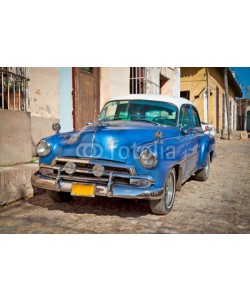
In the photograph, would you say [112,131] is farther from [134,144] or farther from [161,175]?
[161,175]

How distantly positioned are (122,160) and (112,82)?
7203mm

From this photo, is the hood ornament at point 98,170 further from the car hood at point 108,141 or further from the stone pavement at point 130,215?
the stone pavement at point 130,215

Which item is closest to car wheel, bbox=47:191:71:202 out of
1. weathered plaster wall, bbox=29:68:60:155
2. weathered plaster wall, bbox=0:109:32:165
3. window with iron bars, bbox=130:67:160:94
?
weathered plaster wall, bbox=0:109:32:165

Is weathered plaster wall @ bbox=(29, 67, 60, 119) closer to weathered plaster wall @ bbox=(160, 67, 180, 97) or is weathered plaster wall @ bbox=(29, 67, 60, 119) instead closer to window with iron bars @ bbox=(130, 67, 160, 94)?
window with iron bars @ bbox=(130, 67, 160, 94)

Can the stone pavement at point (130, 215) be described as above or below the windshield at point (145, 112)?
below

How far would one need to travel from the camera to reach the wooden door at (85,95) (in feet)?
27.4

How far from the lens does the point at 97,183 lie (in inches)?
139

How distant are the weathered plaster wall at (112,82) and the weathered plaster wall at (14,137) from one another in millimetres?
4556

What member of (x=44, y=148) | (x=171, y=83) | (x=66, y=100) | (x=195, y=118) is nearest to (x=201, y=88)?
(x=171, y=83)

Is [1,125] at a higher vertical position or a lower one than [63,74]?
lower

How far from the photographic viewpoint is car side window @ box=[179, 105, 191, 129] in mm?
4900

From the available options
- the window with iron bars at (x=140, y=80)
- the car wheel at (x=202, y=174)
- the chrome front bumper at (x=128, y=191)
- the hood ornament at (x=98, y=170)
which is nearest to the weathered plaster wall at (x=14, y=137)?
the hood ornament at (x=98, y=170)
